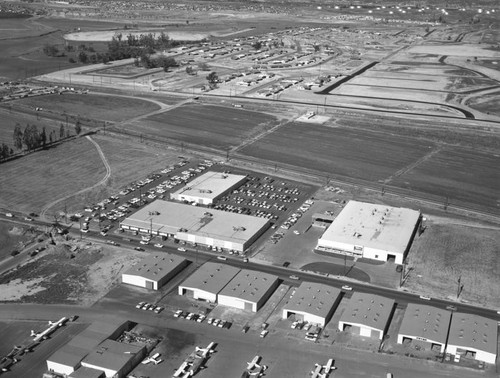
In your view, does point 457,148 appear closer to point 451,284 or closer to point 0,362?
point 451,284

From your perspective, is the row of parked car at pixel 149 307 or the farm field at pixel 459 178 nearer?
the row of parked car at pixel 149 307

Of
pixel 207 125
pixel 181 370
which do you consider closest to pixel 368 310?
pixel 181 370

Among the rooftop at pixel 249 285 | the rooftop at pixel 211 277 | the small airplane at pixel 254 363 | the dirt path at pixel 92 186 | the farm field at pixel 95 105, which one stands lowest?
the small airplane at pixel 254 363

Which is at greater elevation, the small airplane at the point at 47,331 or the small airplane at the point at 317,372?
the small airplane at the point at 47,331

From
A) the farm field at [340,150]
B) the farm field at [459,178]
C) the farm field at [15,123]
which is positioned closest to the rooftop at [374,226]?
the farm field at [459,178]

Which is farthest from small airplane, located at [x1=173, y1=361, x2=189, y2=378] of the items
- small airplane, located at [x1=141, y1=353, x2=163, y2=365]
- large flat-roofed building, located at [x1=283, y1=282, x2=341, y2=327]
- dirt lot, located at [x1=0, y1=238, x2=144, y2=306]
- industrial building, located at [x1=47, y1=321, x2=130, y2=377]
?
dirt lot, located at [x1=0, y1=238, x2=144, y2=306]

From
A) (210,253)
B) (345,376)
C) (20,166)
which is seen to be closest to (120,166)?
(20,166)

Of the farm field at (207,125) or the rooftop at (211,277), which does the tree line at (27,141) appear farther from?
the rooftop at (211,277)
